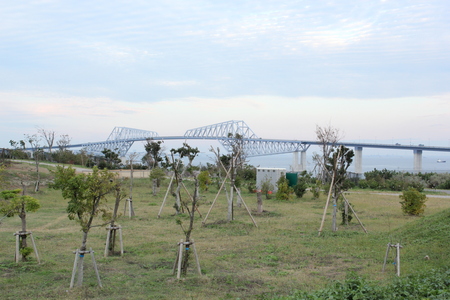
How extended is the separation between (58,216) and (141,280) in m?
10.5

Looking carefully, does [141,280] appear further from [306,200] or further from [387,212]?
[306,200]

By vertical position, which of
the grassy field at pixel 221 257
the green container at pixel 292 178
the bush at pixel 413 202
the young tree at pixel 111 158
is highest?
the young tree at pixel 111 158

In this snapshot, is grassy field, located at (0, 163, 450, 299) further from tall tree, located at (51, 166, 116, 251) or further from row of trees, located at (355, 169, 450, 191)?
row of trees, located at (355, 169, 450, 191)

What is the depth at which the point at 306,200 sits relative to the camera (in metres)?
23.2

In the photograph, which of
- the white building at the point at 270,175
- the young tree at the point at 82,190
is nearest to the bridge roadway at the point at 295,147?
the white building at the point at 270,175

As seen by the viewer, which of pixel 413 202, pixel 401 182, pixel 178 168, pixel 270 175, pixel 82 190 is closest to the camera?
pixel 82 190

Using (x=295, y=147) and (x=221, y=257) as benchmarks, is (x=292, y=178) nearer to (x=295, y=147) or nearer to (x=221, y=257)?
(x=221, y=257)

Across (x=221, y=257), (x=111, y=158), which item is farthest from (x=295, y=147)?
(x=221, y=257)

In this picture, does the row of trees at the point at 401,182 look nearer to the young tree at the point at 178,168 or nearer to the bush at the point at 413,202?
the bush at the point at 413,202

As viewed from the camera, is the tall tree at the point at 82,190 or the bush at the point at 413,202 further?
the bush at the point at 413,202

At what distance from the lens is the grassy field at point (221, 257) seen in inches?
281

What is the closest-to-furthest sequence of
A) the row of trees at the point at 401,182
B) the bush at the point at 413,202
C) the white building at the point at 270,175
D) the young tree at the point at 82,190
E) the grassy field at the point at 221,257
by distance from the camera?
the grassy field at the point at 221,257
the young tree at the point at 82,190
the bush at the point at 413,202
the white building at the point at 270,175
the row of trees at the point at 401,182

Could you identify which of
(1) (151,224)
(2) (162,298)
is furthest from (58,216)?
(2) (162,298)

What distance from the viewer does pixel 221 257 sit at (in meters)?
9.53
